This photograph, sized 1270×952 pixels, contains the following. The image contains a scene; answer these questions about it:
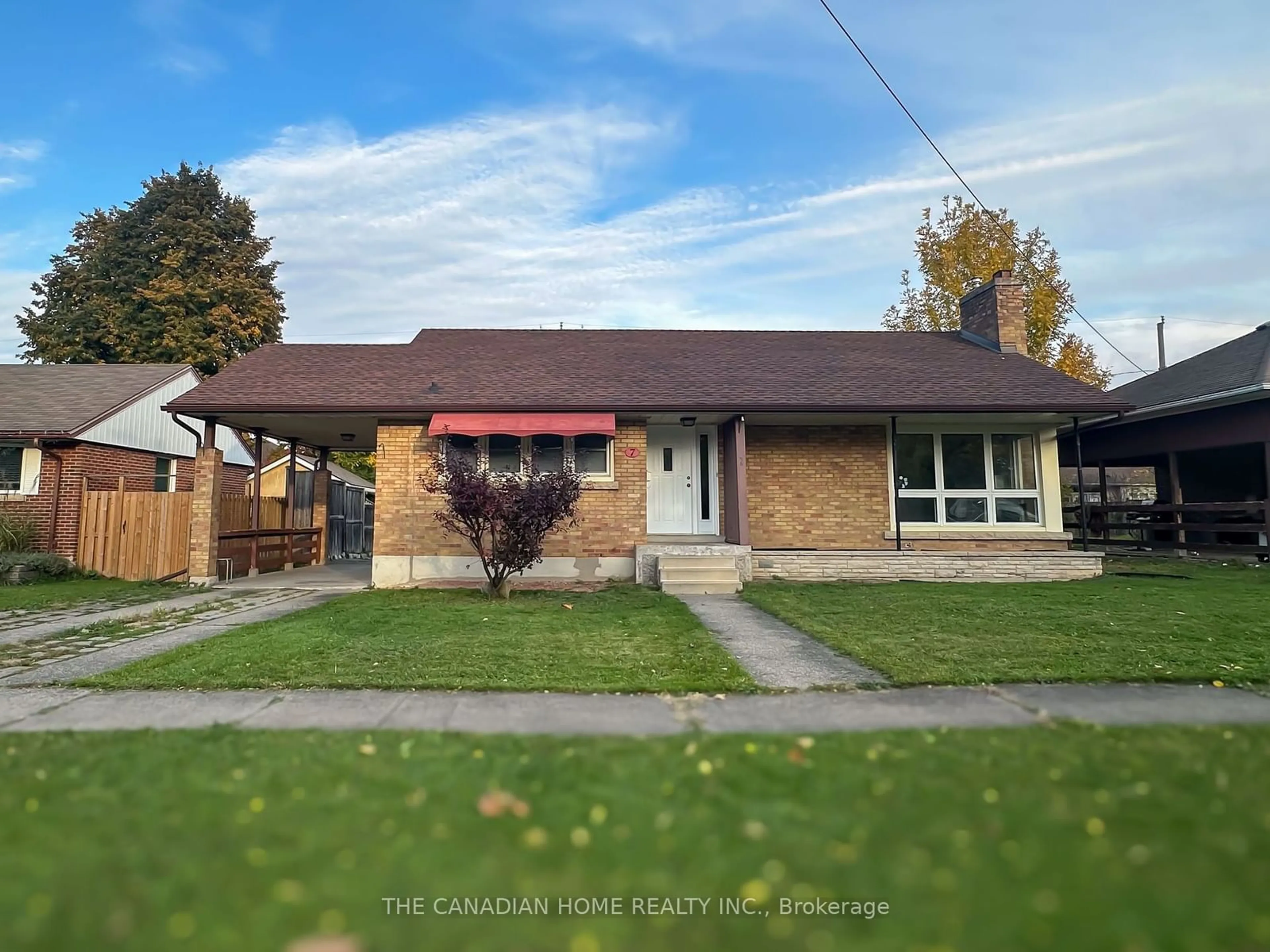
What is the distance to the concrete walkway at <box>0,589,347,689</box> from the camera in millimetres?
5992

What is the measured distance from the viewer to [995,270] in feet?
76.3

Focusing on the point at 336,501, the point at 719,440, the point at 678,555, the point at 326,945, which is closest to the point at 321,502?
the point at 336,501

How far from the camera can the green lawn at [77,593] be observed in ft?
34.4

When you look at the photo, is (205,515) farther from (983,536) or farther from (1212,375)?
(1212,375)

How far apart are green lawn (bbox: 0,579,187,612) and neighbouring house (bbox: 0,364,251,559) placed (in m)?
1.71

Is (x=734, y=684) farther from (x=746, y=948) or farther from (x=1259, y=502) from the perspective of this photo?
(x=1259, y=502)

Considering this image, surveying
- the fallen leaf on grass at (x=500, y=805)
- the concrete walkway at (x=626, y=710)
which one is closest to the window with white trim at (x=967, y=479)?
the concrete walkway at (x=626, y=710)

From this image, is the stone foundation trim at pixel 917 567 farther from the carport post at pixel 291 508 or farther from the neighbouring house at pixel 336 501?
the carport post at pixel 291 508

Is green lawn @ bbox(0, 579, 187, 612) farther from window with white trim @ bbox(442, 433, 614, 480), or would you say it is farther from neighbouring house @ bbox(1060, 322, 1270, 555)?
neighbouring house @ bbox(1060, 322, 1270, 555)

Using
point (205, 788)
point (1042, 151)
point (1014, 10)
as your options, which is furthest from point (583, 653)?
point (1042, 151)

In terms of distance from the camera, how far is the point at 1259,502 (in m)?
14.2

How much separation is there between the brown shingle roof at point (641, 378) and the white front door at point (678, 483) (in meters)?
1.19

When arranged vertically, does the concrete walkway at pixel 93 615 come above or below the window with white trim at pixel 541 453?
below

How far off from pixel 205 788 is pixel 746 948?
A: 8.42 ft
